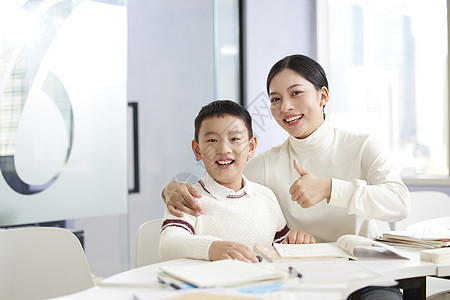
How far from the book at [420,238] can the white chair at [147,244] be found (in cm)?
77

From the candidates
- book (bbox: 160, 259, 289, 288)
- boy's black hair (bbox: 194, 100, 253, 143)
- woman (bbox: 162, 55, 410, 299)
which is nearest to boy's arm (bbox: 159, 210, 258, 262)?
book (bbox: 160, 259, 289, 288)

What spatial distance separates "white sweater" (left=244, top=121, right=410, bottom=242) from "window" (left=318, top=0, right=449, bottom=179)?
6.80 ft

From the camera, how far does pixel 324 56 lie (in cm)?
446

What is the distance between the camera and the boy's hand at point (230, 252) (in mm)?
1261

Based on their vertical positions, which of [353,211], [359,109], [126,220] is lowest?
[126,220]

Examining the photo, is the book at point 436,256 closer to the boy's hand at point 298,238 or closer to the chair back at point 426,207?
the boy's hand at point 298,238

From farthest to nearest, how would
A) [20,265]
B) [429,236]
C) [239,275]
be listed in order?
[20,265], [429,236], [239,275]

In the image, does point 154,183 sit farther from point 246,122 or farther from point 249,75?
point 246,122

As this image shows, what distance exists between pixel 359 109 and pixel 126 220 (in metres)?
2.26

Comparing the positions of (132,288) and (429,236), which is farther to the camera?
(429,236)

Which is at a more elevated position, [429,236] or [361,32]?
[361,32]

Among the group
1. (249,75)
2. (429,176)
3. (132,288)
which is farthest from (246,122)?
(429,176)

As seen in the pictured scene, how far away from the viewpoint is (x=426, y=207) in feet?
8.65

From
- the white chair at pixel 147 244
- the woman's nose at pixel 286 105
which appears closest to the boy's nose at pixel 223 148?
the woman's nose at pixel 286 105
